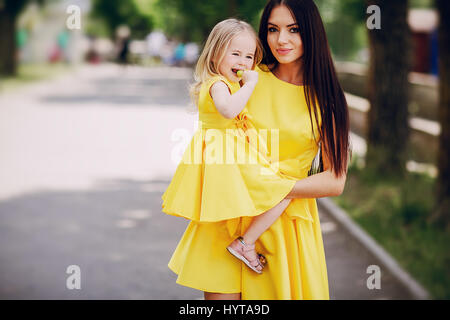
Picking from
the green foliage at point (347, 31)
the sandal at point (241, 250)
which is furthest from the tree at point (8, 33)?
the sandal at point (241, 250)

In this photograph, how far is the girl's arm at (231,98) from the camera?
94.2 inches

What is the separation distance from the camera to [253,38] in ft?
8.28

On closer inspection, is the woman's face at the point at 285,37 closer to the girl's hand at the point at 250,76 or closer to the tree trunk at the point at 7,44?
the girl's hand at the point at 250,76

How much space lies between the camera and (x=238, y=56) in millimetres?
2523

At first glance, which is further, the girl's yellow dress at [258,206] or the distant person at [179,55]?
the distant person at [179,55]

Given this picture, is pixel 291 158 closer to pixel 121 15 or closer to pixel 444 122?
pixel 444 122

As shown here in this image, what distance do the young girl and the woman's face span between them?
86 millimetres

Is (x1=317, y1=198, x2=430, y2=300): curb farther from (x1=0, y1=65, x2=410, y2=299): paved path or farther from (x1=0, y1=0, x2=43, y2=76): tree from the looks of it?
(x1=0, y1=0, x2=43, y2=76): tree

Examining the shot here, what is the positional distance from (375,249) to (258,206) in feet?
15.2
